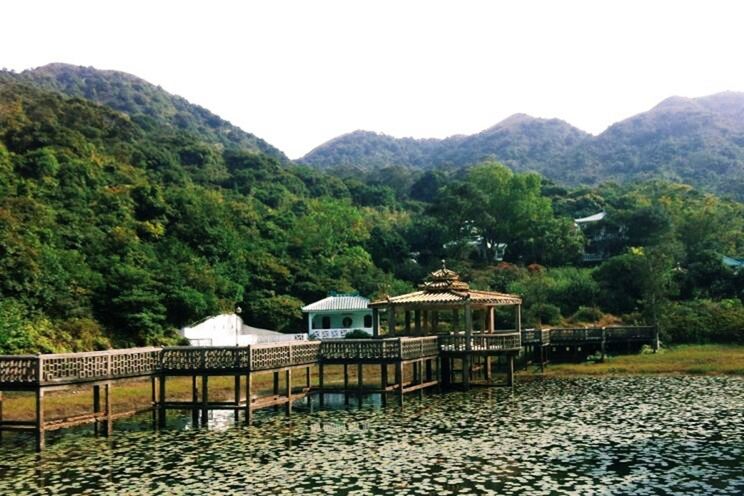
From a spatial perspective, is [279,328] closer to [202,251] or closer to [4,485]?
[202,251]

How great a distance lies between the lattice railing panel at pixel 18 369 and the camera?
2431 cm

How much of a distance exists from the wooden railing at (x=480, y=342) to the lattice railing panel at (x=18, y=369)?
20.1m

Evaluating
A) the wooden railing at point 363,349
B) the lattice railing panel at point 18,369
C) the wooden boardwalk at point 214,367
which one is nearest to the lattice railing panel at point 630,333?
the wooden boardwalk at point 214,367

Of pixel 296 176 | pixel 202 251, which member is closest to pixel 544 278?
pixel 202 251

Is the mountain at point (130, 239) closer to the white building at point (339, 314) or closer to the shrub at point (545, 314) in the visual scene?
the white building at point (339, 314)

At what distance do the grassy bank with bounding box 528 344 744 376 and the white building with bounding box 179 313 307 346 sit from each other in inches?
754

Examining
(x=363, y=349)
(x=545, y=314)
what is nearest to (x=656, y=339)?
(x=545, y=314)

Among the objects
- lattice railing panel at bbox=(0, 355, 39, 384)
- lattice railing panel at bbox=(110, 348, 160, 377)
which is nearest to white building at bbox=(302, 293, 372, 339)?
lattice railing panel at bbox=(110, 348, 160, 377)

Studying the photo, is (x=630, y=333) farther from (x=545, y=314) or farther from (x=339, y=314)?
(x=339, y=314)

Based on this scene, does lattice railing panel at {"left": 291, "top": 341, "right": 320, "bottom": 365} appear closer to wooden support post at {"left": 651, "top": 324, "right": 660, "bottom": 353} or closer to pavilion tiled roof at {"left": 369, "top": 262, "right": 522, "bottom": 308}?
pavilion tiled roof at {"left": 369, "top": 262, "right": 522, "bottom": 308}

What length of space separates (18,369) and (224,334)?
29873 mm

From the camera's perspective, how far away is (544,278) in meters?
70.1

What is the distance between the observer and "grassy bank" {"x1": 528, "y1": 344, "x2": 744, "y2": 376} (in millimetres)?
43094

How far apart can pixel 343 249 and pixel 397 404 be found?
4637 centimetres
